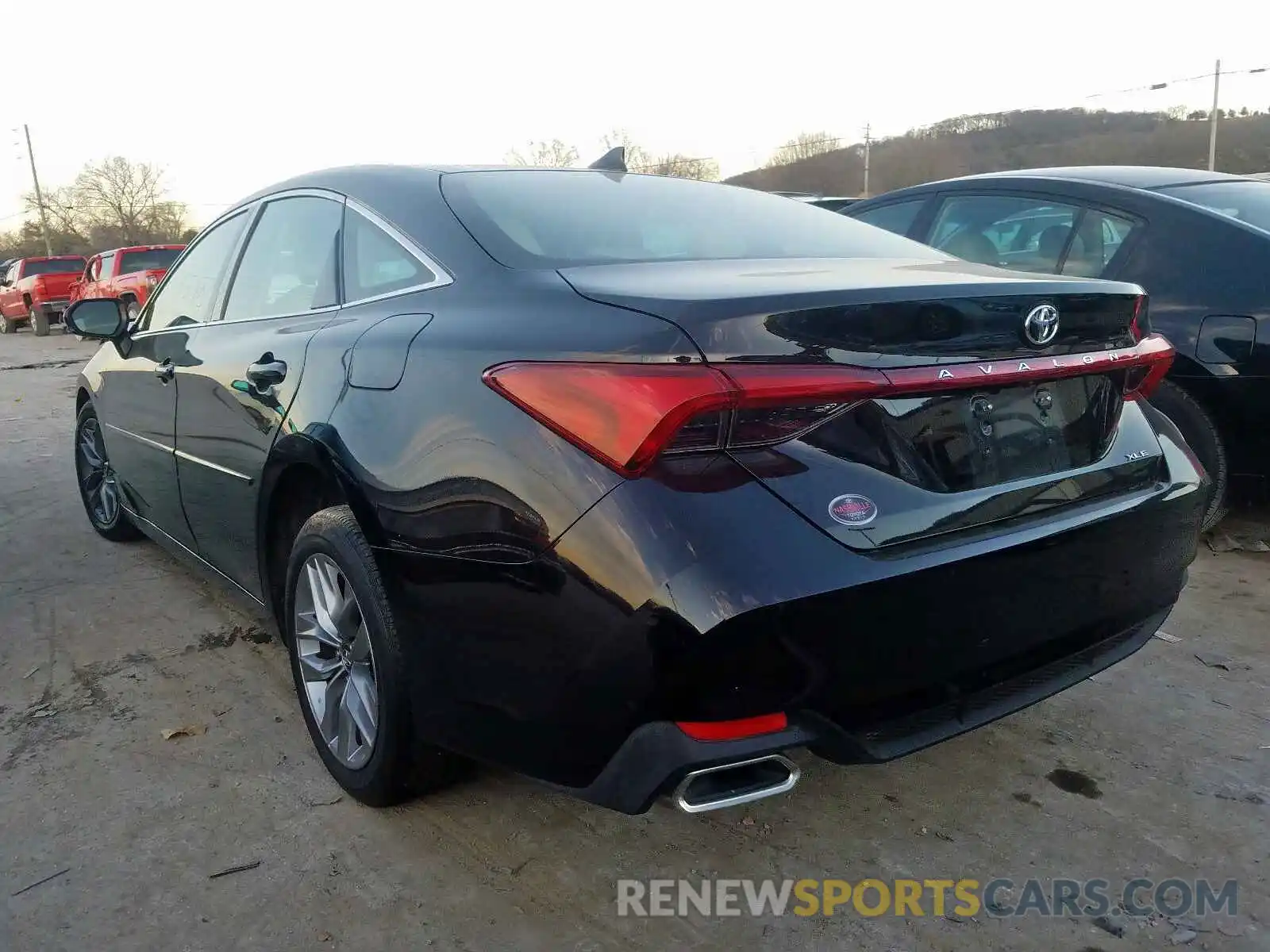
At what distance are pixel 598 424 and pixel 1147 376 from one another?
1402mm

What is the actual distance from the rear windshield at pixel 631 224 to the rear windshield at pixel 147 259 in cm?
1667

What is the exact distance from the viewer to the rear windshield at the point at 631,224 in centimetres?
222

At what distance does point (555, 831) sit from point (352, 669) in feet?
2.04

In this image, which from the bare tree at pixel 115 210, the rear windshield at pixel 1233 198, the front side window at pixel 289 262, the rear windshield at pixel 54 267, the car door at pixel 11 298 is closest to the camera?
the front side window at pixel 289 262

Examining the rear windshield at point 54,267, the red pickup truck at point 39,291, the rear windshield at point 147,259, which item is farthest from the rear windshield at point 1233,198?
the rear windshield at point 54,267

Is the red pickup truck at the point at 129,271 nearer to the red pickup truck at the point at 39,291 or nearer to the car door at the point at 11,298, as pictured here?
the red pickup truck at the point at 39,291

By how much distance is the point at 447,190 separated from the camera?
2.45 meters

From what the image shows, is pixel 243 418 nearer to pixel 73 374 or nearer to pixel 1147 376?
Answer: pixel 1147 376

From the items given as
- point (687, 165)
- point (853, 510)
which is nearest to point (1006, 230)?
point (853, 510)

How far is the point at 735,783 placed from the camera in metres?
1.66

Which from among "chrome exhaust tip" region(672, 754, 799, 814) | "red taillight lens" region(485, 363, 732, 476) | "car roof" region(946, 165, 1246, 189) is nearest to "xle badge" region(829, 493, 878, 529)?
"red taillight lens" region(485, 363, 732, 476)

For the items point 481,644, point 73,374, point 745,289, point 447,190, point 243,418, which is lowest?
point 73,374

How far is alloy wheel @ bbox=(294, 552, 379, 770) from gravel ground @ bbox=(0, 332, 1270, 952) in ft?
0.57

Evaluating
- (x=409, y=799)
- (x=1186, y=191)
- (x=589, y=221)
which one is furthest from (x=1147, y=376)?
(x=1186, y=191)
